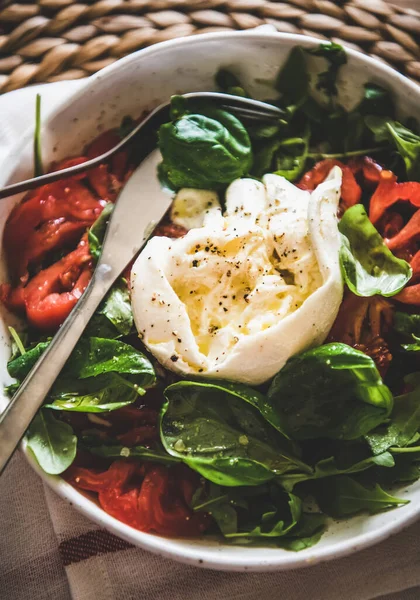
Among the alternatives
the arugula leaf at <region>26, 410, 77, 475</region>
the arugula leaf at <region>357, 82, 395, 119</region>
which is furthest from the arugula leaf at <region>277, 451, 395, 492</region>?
the arugula leaf at <region>357, 82, 395, 119</region>

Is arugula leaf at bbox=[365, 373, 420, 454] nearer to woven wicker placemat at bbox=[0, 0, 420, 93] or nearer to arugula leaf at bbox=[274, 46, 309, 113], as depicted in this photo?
arugula leaf at bbox=[274, 46, 309, 113]

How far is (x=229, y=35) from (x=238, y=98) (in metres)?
0.16

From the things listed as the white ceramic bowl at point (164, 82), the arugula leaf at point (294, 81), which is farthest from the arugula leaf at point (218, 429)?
the arugula leaf at point (294, 81)

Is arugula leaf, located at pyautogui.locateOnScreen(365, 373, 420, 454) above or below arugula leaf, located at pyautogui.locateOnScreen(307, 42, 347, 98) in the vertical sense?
below

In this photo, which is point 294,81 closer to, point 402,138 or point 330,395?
point 402,138

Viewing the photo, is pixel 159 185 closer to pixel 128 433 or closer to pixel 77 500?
pixel 128 433

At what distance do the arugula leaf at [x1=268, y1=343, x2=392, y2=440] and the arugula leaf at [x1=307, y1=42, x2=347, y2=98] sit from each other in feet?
→ 2.54

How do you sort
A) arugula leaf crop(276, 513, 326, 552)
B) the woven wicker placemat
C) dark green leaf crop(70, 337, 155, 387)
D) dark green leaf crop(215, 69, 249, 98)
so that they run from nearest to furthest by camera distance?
arugula leaf crop(276, 513, 326, 552) → dark green leaf crop(70, 337, 155, 387) → dark green leaf crop(215, 69, 249, 98) → the woven wicker placemat

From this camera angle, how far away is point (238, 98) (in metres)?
1.93

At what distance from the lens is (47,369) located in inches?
62.2

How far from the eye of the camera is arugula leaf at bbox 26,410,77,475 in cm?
154

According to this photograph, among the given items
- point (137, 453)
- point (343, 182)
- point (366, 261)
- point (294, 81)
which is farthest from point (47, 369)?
point (294, 81)

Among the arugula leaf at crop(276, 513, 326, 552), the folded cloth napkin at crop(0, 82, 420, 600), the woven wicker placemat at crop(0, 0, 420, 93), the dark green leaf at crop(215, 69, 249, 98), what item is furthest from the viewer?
the woven wicker placemat at crop(0, 0, 420, 93)

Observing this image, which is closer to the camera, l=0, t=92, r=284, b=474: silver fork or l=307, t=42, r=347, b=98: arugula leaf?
l=0, t=92, r=284, b=474: silver fork
